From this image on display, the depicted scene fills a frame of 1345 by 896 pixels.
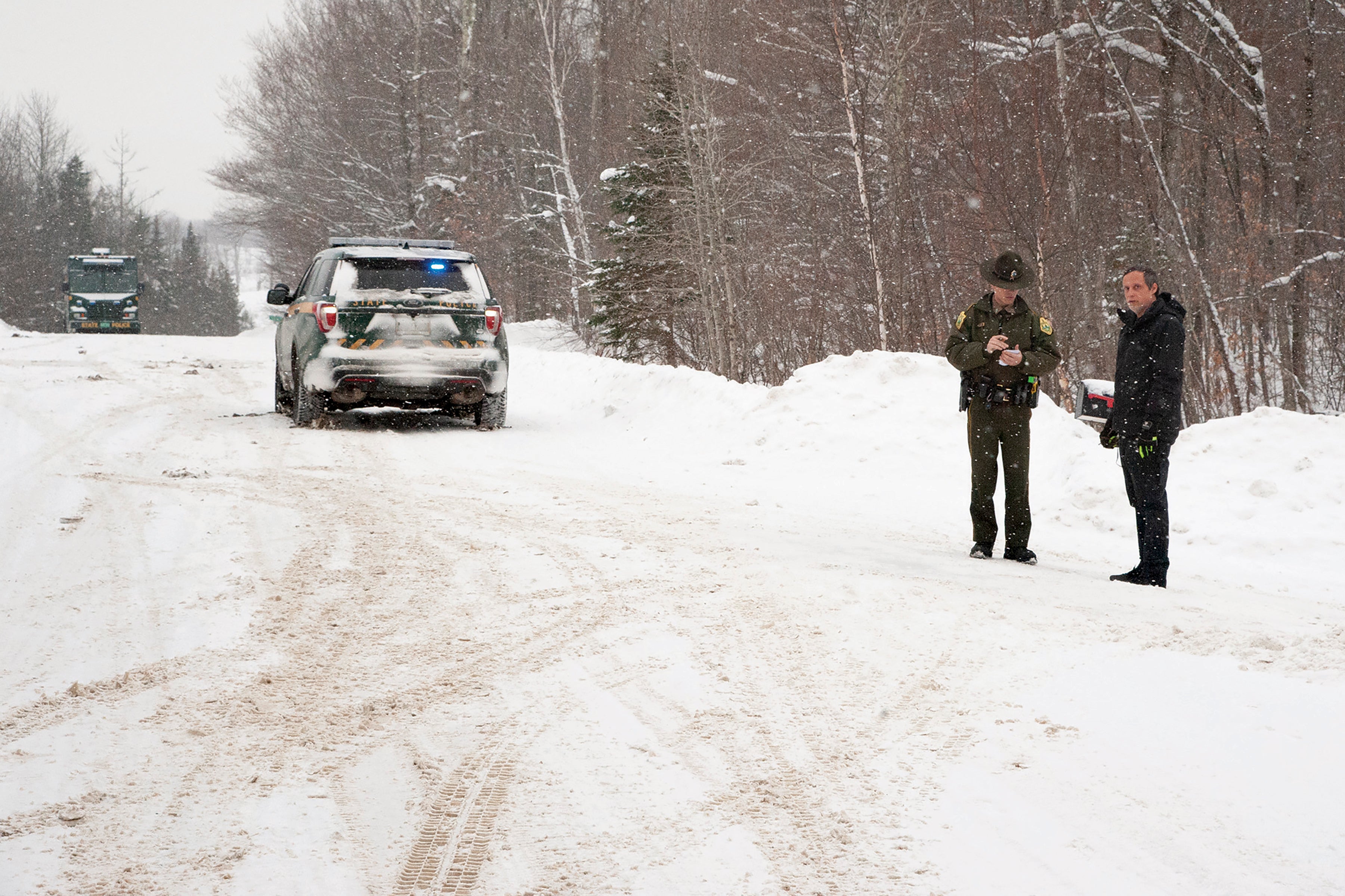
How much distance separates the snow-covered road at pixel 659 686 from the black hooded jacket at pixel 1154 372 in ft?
3.01

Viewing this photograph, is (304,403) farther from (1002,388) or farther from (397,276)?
(1002,388)

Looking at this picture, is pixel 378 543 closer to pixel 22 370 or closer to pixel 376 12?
pixel 22 370

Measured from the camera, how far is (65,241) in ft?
232

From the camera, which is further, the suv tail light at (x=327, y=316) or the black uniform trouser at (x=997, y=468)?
the suv tail light at (x=327, y=316)

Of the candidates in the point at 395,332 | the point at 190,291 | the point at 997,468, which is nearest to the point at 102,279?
the point at 395,332

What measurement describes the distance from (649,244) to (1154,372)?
16.9 metres

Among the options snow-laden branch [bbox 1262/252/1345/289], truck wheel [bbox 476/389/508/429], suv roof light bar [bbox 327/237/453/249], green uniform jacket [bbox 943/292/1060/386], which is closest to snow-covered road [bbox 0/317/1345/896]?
green uniform jacket [bbox 943/292/1060/386]

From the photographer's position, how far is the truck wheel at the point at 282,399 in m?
12.8

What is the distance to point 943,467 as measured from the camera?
980cm

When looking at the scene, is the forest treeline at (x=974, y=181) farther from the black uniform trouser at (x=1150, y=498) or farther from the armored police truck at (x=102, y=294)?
the armored police truck at (x=102, y=294)

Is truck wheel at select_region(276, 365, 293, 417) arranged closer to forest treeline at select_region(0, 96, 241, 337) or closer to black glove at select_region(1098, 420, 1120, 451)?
black glove at select_region(1098, 420, 1120, 451)

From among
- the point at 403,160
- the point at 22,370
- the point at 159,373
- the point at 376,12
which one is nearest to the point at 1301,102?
the point at 159,373

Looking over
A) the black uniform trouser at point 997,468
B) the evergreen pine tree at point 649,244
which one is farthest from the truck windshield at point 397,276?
the evergreen pine tree at point 649,244

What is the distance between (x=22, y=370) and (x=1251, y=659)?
16631mm
